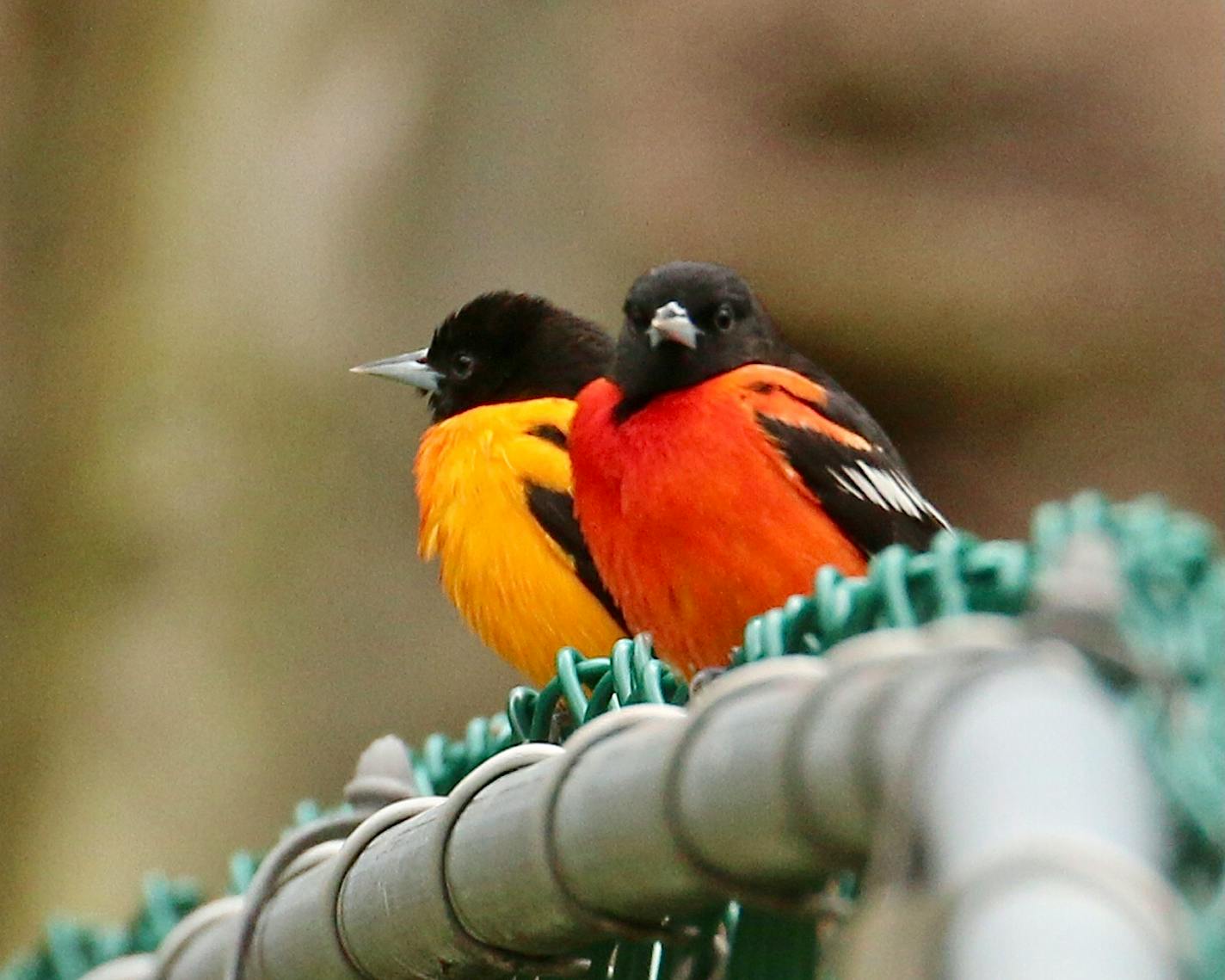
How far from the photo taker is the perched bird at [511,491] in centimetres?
441

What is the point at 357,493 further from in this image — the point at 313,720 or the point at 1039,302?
the point at 1039,302

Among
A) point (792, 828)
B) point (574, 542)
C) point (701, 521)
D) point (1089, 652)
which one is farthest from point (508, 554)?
point (1089, 652)

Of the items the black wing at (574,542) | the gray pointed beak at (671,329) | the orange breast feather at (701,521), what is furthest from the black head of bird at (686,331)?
the black wing at (574,542)

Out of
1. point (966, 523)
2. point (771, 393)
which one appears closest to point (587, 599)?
point (771, 393)

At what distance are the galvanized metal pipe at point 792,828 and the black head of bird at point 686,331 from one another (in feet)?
6.68

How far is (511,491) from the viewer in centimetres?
453

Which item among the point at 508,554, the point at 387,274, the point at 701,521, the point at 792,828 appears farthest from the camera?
the point at 387,274

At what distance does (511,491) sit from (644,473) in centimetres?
91

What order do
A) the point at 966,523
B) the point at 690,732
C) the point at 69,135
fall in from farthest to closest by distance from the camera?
the point at 966,523, the point at 69,135, the point at 690,732

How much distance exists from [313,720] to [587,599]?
2916 mm

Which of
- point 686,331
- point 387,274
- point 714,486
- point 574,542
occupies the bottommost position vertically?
point 574,542

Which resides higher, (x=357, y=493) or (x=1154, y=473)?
(x=357, y=493)

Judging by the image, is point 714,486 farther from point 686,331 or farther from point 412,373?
point 412,373

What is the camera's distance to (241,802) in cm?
704
